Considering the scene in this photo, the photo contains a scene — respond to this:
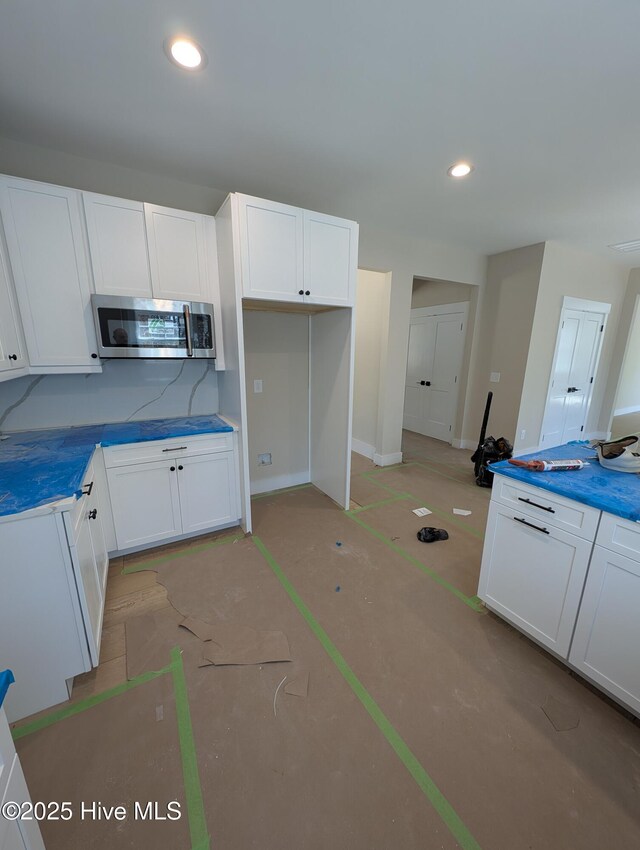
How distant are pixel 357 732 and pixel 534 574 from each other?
1.15m

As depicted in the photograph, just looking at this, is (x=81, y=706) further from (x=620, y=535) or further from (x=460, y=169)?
(x=460, y=169)

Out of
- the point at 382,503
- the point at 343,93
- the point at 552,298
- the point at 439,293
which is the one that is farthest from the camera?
the point at 439,293

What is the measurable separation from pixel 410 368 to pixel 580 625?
511cm

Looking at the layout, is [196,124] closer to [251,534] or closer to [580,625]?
[251,534]

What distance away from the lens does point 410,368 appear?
20.5 feet

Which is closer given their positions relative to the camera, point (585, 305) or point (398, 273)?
point (398, 273)

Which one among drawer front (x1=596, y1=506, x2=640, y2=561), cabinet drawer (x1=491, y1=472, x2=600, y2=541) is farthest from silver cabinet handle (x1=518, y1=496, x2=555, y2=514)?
drawer front (x1=596, y1=506, x2=640, y2=561)

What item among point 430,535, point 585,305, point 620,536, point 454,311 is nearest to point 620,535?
point 620,536

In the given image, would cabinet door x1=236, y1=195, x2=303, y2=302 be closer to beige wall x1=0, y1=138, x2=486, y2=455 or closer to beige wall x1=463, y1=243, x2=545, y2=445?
beige wall x1=0, y1=138, x2=486, y2=455

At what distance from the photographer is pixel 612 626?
1.45 m

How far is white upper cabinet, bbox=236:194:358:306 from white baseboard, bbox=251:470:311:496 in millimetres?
1969

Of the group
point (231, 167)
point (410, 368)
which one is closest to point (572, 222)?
point (410, 368)

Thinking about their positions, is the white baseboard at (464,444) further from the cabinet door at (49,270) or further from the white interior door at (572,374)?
the cabinet door at (49,270)

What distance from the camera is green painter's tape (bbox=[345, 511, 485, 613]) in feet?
7.07
